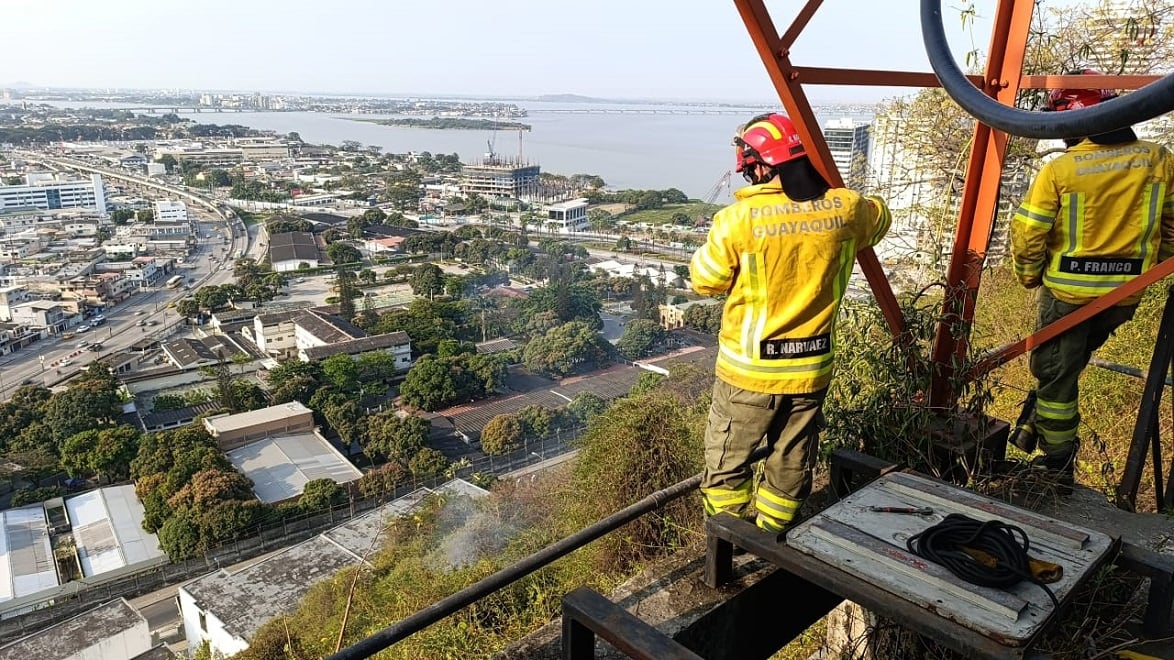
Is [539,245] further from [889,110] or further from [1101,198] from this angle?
[1101,198]

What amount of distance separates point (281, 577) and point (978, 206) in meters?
11.0

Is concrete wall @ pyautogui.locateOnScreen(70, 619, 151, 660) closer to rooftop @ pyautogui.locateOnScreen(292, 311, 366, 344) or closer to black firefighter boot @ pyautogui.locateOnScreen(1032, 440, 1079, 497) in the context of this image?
black firefighter boot @ pyautogui.locateOnScreen(1032, 440, 1079, 497)

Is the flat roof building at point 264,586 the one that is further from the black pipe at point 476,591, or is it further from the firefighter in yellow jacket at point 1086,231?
Answer: the firefighter in yellow jacket at point 1086,231

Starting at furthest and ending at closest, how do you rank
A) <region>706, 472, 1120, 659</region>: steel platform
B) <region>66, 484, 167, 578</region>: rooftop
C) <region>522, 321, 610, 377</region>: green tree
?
<region>522, 321, 610, 377</region>: green tree → <region>66, 484, 167, 578</region>: rooftop → <region>706, 472, 1120, 659</region>: steel platform

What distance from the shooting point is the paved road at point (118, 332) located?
77.4 ft

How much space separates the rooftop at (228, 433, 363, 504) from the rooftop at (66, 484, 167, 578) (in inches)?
79.5

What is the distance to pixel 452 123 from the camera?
98.6 metres

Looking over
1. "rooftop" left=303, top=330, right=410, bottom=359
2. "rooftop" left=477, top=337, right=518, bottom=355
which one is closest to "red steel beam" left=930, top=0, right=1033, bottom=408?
"rooftop" left=303, top=330, right=410, bottom=359

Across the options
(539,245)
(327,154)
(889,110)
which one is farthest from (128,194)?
(889,110)

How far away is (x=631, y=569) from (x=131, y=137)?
9830 centimetres

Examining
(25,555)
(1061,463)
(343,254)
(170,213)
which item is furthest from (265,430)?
(170,213)

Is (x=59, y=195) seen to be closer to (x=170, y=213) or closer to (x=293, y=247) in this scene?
(x=170, y=213)

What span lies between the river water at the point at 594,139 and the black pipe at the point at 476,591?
119 ft

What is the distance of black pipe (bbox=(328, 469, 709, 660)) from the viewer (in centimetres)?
114
